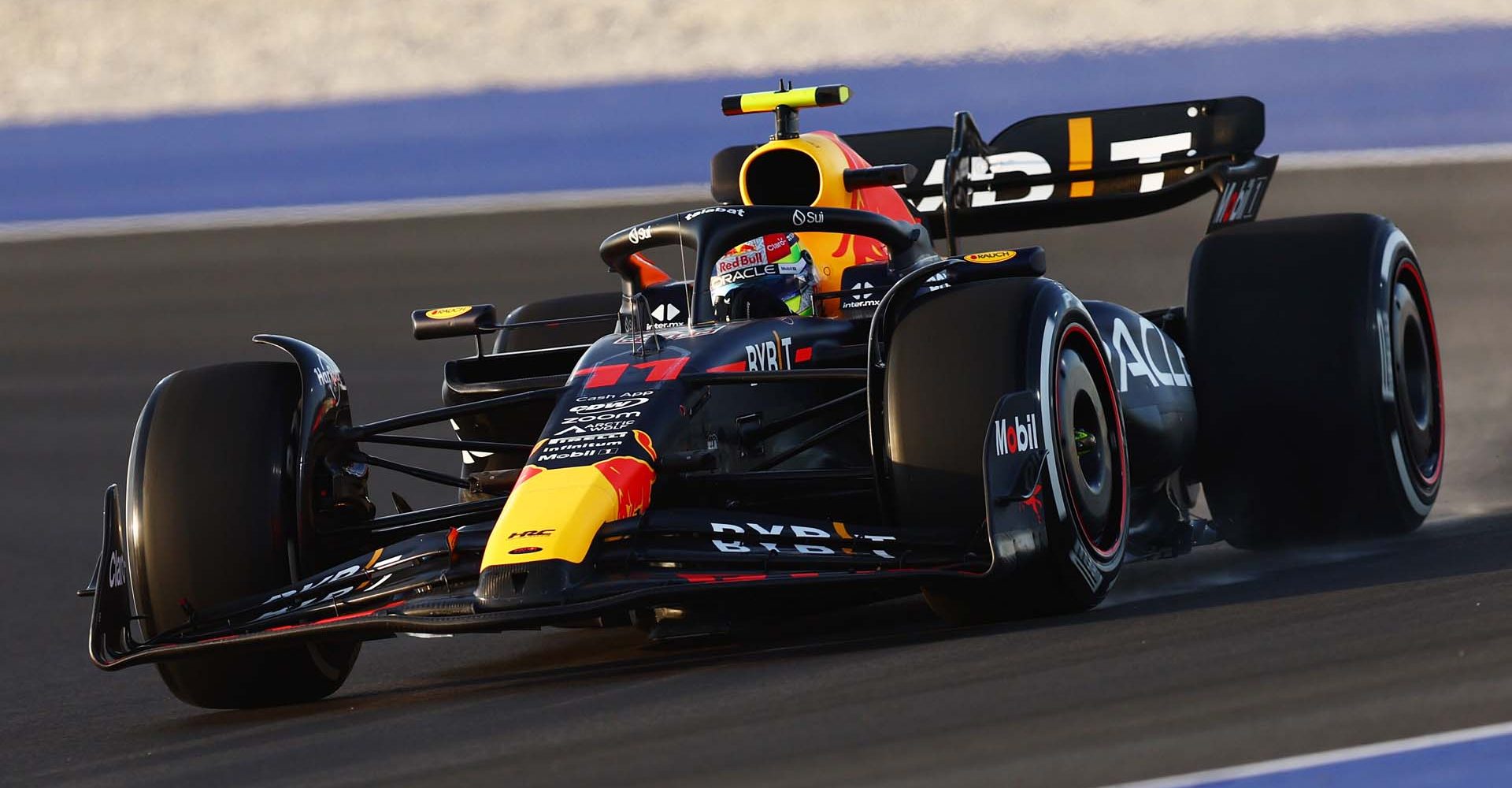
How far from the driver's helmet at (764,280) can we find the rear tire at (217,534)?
5.68ft

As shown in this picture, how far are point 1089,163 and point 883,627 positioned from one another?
3763 millimetres

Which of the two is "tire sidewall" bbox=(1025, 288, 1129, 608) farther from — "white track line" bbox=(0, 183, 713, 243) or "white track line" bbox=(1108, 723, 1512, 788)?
"white track line" bbox=(0, 183, 713, 243)

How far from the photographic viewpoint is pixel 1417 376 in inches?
338

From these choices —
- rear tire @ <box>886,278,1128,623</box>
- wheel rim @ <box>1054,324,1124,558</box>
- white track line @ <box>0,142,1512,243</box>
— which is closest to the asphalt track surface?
rear tire @ <box>886,278,1128,623</box>

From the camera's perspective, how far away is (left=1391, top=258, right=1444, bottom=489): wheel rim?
323 inches

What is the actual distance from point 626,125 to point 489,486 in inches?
402

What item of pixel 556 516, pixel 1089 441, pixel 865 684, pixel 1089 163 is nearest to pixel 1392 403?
pixel 1089 441

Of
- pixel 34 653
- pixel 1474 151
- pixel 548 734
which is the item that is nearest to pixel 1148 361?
pixel 548 734

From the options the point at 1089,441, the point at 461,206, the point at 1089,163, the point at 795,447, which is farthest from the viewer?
the point at 461,206

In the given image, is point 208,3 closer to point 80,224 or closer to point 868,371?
point 80,224

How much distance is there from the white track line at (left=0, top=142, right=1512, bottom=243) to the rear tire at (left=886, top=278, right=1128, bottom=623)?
9346mm

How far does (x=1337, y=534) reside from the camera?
8.07m

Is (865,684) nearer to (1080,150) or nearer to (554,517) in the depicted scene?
(554,517)

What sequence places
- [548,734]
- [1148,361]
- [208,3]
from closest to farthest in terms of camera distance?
[548,734] → [1148,361] → [208,3]
